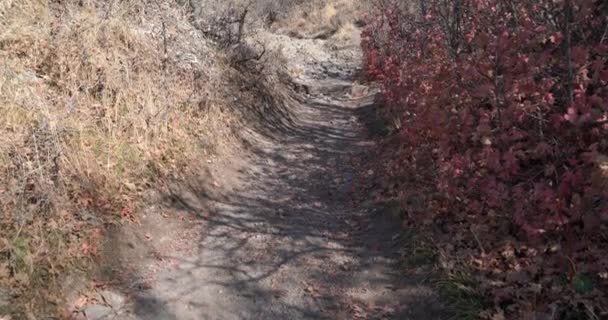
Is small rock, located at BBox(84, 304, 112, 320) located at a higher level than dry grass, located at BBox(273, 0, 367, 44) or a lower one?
lower

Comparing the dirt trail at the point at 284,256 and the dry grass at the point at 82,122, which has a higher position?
the dry grass at the point at 82,122

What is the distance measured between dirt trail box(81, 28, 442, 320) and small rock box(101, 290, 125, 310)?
0.19 feet

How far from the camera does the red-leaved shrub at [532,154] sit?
3.80 m

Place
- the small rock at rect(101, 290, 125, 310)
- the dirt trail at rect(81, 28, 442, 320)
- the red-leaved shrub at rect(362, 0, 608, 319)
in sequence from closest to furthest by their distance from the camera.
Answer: the red-leaved shrub at rect(362, 0, 608, 319) → the small rock at rect(101, 290, 125, 310) → the dirt trail at rect(81, 28, 442, 320)

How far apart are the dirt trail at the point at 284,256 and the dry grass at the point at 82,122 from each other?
66cm

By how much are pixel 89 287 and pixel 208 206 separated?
2.22 meters

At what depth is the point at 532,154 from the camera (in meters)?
4.58

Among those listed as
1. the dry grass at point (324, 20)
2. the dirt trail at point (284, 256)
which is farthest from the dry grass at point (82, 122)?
the dry grass at point (324, 20)

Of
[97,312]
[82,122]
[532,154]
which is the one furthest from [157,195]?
[532,154]

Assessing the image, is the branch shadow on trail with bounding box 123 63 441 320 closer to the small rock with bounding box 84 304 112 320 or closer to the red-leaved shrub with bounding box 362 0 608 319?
the small rock with bounding box 84 304 112 320

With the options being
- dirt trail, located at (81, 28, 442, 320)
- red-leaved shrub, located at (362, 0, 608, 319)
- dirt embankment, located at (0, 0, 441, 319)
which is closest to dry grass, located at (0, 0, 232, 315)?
dirt embankment, located at (0, 0, 441, 319)

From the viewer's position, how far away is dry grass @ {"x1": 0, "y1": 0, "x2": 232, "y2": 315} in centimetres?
431

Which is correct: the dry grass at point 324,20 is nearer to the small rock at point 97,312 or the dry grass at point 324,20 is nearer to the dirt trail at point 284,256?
the dirt trail at point 284,256

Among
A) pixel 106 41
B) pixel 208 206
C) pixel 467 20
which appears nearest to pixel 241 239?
pixel 208 206
